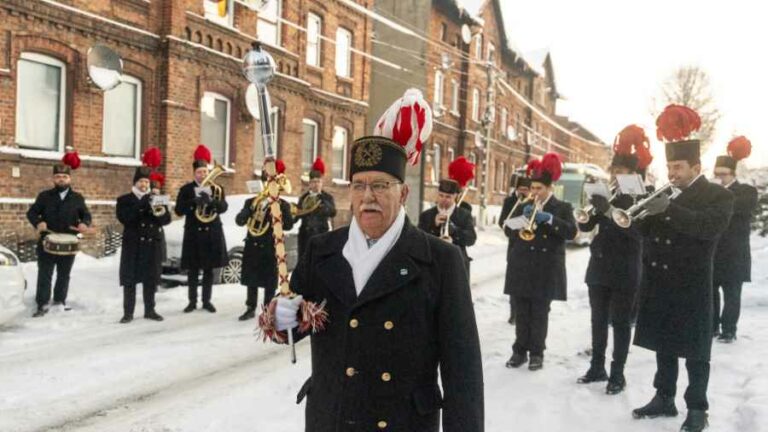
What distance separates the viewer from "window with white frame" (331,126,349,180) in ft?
76.6

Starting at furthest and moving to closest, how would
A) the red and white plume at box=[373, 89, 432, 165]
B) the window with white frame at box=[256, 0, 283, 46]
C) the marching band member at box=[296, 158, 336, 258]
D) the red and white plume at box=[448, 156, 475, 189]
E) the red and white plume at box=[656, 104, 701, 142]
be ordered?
1. the window with white frame at box=[256, 0, 283, 46]
2. the marching band member at box=[296, 158, 336, 258]
3. the red and white plume at box=[448, 156, 475, 189]
4. the red and white plume at box=[656, 104, 701, 142]
5. the red and white plume at box=[373, 89, 432, 165]

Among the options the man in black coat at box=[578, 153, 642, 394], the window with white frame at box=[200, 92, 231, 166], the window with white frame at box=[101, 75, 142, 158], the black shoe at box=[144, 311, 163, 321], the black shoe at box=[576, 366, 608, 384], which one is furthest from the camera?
the window with white frame at box=[200, 92, 231, 166]

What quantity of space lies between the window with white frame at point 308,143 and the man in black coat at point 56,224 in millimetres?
12318

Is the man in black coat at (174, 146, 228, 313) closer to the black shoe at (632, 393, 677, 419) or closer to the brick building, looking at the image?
the brick building

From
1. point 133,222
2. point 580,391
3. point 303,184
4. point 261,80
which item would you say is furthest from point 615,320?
point 303,184

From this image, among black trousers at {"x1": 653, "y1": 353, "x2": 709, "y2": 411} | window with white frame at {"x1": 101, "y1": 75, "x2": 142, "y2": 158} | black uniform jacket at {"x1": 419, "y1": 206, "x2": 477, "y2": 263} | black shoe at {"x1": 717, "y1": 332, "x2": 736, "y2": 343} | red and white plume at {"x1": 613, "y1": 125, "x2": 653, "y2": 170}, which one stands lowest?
black shoe at {"x1": 717, "y1": 332, "x2": 736, "y2": 343}

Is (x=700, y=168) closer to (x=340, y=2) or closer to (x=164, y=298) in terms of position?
(x=164, y=298)

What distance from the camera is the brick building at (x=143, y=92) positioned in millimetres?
12367

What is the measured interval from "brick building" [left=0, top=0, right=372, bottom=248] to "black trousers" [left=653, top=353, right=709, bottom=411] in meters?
10.7

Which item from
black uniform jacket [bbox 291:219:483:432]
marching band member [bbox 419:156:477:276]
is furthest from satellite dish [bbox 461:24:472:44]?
black uniform jacket [bbox 291:219:483:432]

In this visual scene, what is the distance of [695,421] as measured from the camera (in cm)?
469

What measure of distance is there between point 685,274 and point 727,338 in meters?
3.42

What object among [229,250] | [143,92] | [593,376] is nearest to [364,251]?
[593,376]

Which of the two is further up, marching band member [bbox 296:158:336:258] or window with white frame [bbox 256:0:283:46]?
window with white frame [bbox 256:0:283:46]
